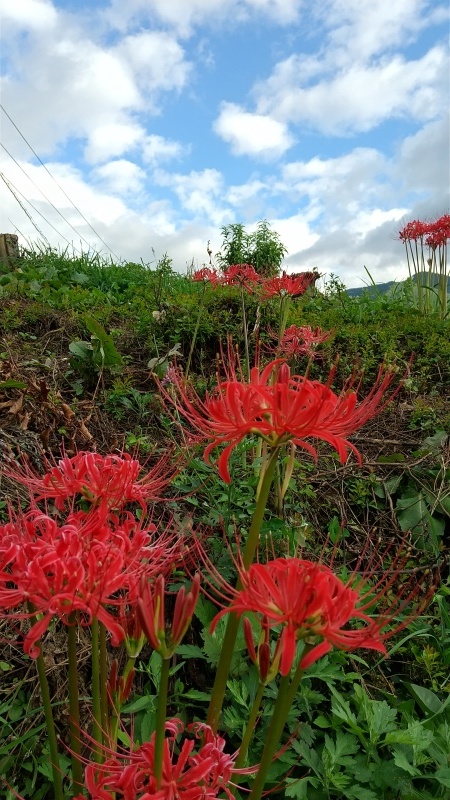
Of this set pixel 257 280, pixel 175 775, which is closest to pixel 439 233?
pixel 257 280

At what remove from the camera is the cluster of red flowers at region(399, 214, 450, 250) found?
6466 mm

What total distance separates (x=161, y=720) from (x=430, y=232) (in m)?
6.61

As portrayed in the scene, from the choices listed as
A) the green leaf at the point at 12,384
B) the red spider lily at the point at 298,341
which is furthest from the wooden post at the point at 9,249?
the red spider lily at the point at 298,341

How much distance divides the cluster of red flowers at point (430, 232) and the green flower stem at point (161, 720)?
6.48m

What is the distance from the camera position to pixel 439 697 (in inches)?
83.4

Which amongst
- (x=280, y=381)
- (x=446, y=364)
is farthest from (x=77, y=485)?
(x=446, y=364)

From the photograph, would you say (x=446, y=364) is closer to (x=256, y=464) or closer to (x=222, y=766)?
(x=256, y=464)

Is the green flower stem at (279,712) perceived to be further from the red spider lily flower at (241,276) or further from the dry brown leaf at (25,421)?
the red spider lily flower at (241,276)

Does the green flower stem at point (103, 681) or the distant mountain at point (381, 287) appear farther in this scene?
the distant mountain at point (381, 287)

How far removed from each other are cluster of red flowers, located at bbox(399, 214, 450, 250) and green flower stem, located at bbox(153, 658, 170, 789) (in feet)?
21.3

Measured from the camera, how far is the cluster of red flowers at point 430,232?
6.47 meters

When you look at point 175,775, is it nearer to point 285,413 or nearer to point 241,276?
point 285,413

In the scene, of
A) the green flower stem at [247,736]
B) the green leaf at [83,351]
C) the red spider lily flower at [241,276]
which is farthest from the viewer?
the green leaf at [83,351]

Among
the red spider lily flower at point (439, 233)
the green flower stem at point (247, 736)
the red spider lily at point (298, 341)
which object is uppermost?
the red spider lily flower at point (439, 233)
